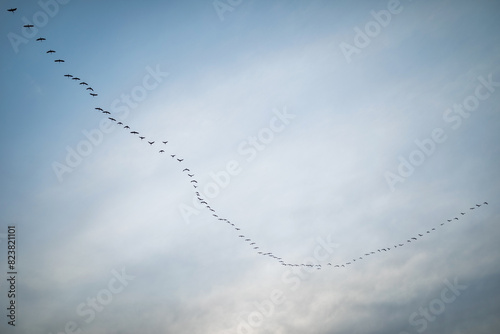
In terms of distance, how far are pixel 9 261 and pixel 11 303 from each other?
7728 millimetres

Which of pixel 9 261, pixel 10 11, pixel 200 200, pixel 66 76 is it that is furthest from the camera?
pixel 200 200

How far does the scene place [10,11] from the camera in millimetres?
40875

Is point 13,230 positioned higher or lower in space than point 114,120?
lower

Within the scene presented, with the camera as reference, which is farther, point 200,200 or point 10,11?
point 200,200

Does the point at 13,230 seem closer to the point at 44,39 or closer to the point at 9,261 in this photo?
the point at 9,261

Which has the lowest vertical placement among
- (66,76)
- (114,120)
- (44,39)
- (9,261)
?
(9,261)

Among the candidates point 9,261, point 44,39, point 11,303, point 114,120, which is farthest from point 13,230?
point 44,39

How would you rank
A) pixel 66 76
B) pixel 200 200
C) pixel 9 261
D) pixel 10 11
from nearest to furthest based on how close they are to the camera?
pixel 10 11 < pixel 66 76 < pixel 9 261 < pixel 200 200

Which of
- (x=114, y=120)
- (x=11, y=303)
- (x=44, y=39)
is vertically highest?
(x=44, y=39)

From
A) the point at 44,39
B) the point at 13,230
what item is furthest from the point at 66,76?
the point at 13,230

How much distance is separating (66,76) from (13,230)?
25.8 m

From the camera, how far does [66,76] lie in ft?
148

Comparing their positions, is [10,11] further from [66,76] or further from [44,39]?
[66,76]

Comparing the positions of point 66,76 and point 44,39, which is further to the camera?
point 66,76
